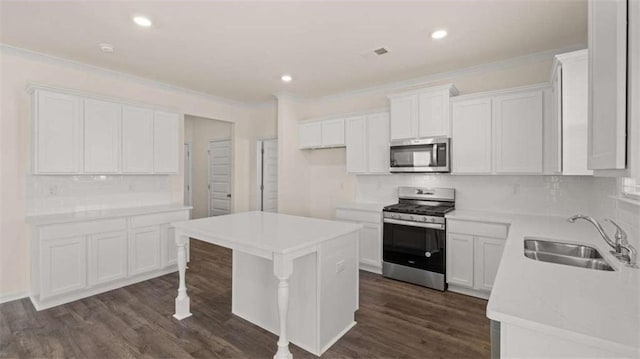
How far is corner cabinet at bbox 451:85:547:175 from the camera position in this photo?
307 cm

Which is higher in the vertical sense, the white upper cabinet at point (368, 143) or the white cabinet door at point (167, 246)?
the white upper cabinet at point (368, 143)

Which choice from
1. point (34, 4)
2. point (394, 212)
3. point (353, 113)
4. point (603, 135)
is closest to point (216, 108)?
point (353, 113)

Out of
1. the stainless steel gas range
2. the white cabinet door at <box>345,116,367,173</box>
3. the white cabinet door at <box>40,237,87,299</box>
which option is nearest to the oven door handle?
the stainless steel gas range

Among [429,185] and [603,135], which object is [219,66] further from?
[603,135]

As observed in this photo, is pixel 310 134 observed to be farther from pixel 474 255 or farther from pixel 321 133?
pixel 474 255

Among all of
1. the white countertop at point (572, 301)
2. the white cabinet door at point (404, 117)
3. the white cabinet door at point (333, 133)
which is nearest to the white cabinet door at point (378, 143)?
the white cabinet door at point (404, 117)

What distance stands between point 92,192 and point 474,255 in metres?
4.72

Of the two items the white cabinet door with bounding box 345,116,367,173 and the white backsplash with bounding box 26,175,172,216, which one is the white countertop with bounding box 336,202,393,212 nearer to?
the white cabinet door with bounding box 345,116,367,173

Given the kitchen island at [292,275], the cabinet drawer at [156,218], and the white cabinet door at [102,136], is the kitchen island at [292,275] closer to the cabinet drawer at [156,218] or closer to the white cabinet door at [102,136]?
the cabinet drawer at [156,218]

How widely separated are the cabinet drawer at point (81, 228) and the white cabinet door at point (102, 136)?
0.66 m

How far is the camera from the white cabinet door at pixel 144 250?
11.7ft

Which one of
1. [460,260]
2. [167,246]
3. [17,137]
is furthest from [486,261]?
[17,137]

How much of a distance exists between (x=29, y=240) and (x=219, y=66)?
2934mm

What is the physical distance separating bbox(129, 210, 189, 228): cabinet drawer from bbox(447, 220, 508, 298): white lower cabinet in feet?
11.6
